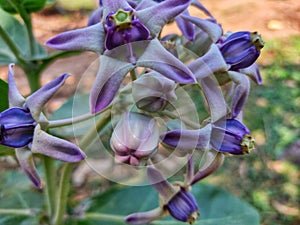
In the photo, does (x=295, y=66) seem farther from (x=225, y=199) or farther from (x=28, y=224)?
(x=28, y=224)

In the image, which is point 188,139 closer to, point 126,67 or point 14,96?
point 126,67

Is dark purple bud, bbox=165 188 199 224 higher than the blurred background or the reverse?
higher

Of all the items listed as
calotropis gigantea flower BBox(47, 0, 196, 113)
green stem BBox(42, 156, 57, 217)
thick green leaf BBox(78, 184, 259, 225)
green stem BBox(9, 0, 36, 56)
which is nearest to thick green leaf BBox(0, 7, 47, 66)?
green stem BBox(9, 0, 36, 56)

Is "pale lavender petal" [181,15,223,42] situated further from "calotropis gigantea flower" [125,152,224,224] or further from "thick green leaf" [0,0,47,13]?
"thick green leaf" [0,0,47,13]

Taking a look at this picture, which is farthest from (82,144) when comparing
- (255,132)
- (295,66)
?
(295,66)

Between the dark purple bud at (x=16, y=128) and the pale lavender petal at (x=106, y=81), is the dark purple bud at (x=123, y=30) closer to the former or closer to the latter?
the pale lavender petal at (x=106, y=81)
